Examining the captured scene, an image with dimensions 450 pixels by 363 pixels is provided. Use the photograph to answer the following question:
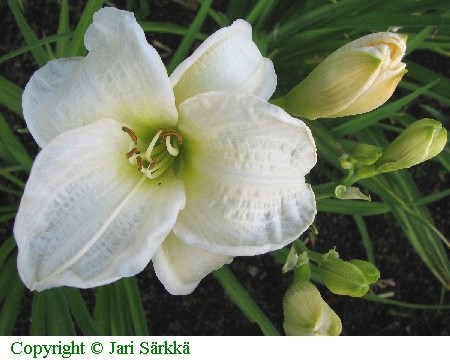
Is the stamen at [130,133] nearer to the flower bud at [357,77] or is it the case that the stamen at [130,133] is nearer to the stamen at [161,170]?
the stamen at [161,170]

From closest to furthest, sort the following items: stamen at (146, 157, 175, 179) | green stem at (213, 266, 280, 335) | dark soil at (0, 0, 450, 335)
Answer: stamen at (146, 157, 175, 179) < green stem at (213, 266, 280, 335) < dark soil at (0, 0, 450, 335)

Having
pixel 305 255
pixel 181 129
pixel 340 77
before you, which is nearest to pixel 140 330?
pixel 305 255

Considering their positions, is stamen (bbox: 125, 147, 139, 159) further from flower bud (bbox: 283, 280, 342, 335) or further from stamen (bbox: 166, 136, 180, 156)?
flower bud (bbox: 283, 280, 342, 335)

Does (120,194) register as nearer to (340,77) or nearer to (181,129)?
(181,129)

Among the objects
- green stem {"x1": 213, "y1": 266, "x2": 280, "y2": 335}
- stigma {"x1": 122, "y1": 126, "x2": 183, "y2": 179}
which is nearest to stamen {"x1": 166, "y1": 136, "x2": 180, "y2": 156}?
stigma {"x1": 122, "y1": 126, "x2": 183, "y2": 179}

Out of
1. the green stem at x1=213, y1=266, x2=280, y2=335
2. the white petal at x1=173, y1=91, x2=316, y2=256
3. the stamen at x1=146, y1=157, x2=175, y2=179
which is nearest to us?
the white petal at x1=173, y1=91, x2=316, y2=256

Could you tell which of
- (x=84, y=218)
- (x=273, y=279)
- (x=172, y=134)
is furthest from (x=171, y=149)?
Answer: (x=273, y=279)

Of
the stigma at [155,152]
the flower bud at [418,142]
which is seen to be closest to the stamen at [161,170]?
the stigma at [155,152]
